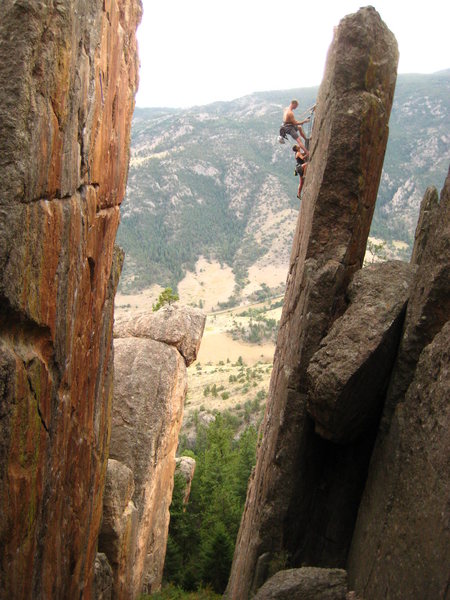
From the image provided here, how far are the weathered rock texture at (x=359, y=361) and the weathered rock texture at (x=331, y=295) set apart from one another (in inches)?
25.7

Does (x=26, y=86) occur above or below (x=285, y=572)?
above

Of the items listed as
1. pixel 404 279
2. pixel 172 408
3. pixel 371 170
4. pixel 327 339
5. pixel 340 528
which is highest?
pixel 371 170

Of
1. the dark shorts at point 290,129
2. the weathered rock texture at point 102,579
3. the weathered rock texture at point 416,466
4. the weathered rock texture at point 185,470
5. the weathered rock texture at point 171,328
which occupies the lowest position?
the weathered rock texture at point 185,470

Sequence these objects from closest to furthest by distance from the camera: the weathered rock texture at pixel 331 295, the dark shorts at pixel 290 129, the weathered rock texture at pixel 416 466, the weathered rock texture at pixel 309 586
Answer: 1. the weathered rock texture at pixel 416 466
2. the weathered rock texture at pixel 309 586
3. the weathered rock texture at pixel 331 295
4. the dark shorts at pixel 290 129

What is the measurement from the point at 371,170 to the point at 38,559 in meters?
7.47

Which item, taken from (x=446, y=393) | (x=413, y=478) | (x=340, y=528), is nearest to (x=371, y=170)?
(x=446, y=393)

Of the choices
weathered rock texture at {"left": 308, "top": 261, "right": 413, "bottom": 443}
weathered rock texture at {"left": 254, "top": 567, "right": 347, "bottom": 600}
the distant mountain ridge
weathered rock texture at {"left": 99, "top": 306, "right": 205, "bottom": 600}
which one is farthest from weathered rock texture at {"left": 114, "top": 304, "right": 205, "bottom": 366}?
the distant mountain ridge

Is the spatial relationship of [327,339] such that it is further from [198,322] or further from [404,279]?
[198,322]

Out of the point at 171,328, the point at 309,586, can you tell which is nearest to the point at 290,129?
the point at 171,328

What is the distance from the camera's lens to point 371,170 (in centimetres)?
961

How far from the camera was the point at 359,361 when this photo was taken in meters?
7.82

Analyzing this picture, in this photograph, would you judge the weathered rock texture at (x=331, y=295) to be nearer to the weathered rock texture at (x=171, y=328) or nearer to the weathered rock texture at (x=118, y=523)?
the weathered rock texture at (x=118, y=523)

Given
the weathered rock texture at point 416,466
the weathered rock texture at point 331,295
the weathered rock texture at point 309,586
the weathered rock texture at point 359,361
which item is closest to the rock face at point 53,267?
the weathered rock texture at point 309,586

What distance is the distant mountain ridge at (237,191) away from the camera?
4382 inches
